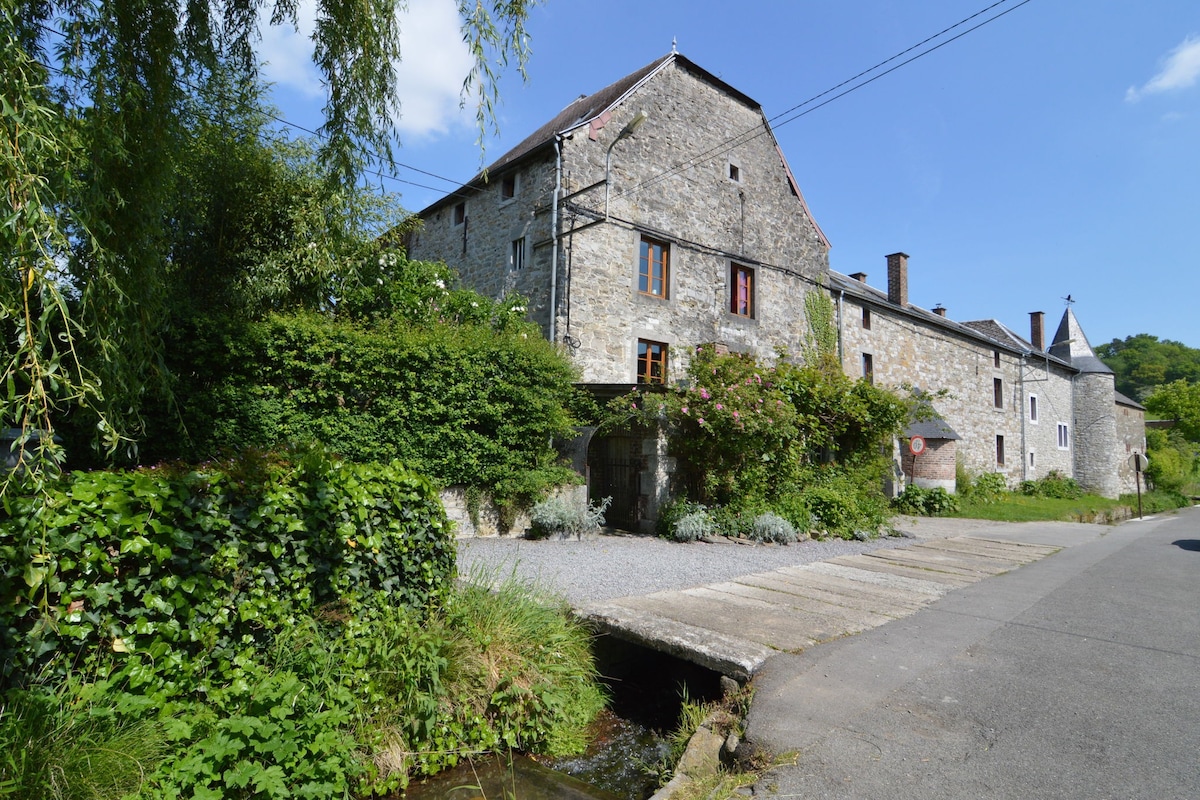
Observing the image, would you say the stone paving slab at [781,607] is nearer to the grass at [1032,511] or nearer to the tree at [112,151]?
the tree at [112,151]

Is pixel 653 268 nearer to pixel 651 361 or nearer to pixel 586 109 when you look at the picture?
pixel 651 361

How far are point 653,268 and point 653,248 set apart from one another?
0.44 meters

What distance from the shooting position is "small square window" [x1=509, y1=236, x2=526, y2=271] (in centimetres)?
1303

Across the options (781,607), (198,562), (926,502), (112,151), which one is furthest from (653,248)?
(198,562)

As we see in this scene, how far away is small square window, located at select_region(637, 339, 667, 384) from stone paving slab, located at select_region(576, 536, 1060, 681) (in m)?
5.91

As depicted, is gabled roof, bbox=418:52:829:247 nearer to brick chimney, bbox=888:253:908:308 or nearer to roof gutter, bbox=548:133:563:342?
roof gutter, bbox=548:133:563:342

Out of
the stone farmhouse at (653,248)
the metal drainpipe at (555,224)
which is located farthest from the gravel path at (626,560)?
the metal drainpipe at (555,224)

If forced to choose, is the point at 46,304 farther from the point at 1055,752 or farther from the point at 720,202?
the point at 720,202

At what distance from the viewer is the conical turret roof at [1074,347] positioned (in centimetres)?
2869

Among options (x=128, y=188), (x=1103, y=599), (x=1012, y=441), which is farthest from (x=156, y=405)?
(x=1012, y=441)

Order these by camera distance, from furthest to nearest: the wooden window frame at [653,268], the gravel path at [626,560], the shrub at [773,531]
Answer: the wooden window frame at [653,268], the shrub at [773,531], the gravel path at [626,560]

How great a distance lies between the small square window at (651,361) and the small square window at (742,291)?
98.4 inches

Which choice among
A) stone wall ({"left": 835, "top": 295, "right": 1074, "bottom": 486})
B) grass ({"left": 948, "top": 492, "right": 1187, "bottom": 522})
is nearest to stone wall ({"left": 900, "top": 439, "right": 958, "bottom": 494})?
grass ({"left": 948, "top": 492, "right": 1187, "bottom": 522})

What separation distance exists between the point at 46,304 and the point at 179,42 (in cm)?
261
